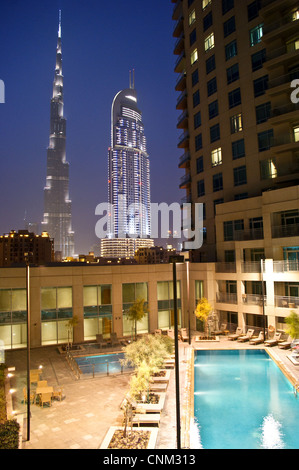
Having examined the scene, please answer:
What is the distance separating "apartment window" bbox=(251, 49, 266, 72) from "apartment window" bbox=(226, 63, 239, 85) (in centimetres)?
193

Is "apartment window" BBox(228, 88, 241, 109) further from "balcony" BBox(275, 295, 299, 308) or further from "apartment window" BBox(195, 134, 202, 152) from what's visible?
"balcony" BBox(275, 295, 299, 308)

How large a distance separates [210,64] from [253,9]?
6.90 metres

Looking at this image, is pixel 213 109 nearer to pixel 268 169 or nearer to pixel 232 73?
pixel 232 73

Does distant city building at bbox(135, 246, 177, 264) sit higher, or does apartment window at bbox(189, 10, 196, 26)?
apartment window at bbox(189, 10, 196, 26)

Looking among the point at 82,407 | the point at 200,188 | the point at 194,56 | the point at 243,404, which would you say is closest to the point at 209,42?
the point at 194,56

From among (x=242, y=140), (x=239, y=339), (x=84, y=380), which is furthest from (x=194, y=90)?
(x=84, y=380)

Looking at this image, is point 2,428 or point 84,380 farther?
point 84,380

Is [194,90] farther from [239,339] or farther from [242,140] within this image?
[239,339]

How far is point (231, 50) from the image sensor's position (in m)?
36.4

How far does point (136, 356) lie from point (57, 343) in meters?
13.7

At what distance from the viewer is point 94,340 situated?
28125 mm

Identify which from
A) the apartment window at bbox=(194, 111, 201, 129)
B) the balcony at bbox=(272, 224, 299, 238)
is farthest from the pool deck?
the apartment window at bbox=(194, 111, 201, 129)

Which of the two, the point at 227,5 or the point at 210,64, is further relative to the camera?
the point at 210,64

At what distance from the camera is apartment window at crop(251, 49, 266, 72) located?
33406mm
